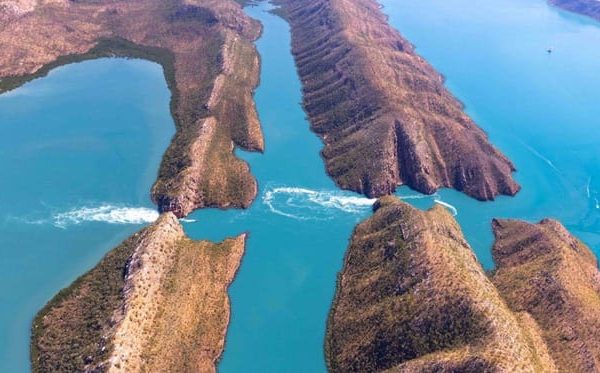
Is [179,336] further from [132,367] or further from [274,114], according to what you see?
[274,114]

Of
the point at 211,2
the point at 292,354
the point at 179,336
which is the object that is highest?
the point at 211,2

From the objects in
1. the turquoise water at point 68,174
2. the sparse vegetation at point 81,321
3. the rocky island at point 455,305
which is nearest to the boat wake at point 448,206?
the rocky island at point 455,305

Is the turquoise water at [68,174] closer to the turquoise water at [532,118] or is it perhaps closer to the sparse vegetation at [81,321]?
the sparse vegetation at [81,321]

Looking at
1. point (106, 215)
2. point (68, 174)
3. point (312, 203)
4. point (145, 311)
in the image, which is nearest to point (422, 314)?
point (145, 311)

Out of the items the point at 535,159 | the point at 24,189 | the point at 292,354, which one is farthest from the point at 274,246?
the point at 535,159

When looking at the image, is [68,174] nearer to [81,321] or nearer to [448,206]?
[81,321]

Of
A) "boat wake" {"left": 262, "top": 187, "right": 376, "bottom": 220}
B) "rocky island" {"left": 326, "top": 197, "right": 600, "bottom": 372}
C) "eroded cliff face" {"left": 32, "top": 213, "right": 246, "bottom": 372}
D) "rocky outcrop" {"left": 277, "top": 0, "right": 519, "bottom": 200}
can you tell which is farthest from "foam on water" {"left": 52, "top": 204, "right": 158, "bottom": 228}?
"rocky outcrop" {"left": 277, "top": 0, "right": 519, "bottom": 200}
